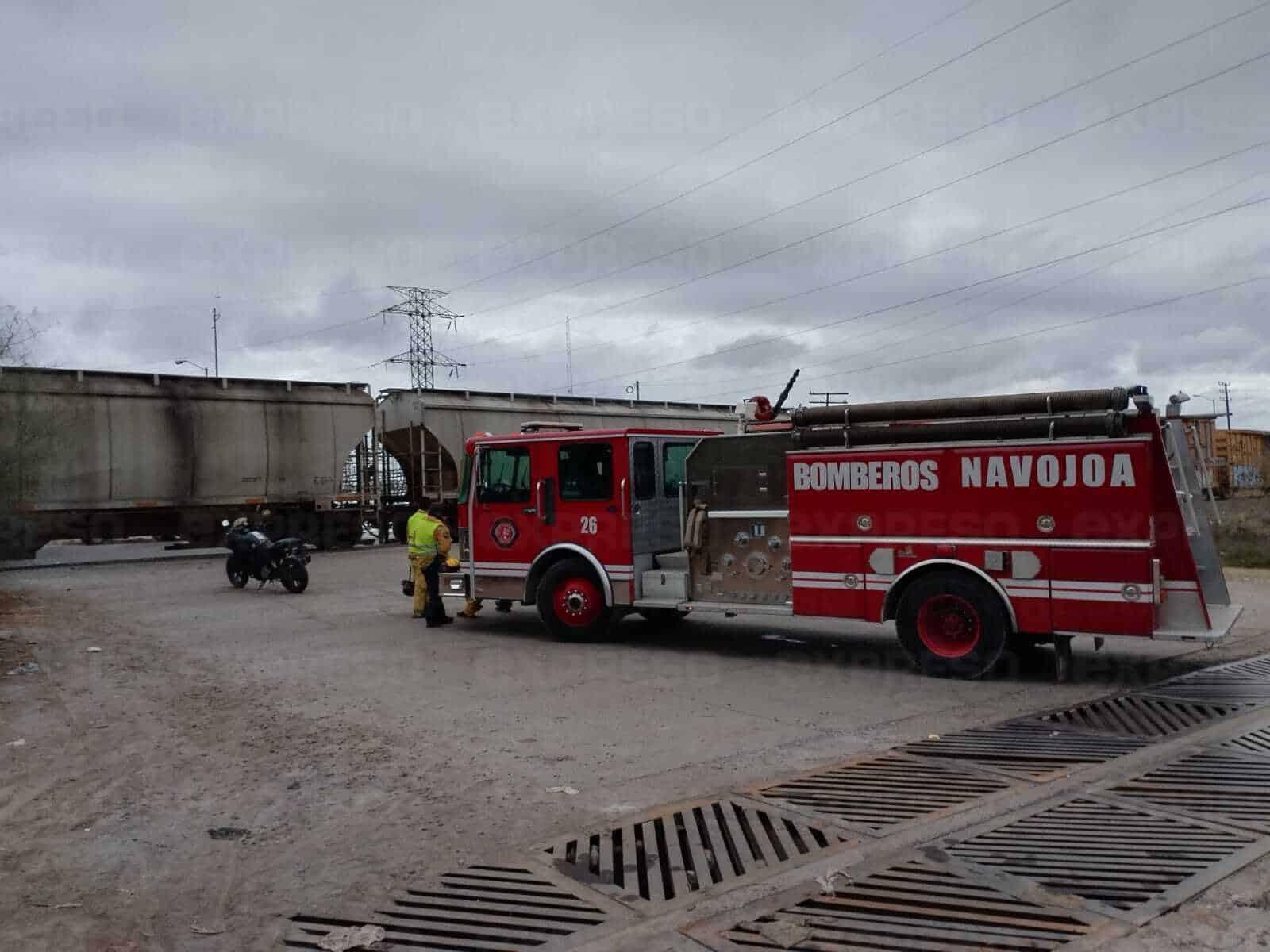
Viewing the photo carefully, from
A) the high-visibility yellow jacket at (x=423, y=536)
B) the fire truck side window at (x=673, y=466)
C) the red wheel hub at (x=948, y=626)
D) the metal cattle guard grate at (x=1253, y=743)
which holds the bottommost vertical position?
the metal cattle guard grate at (x=1253, y=743)

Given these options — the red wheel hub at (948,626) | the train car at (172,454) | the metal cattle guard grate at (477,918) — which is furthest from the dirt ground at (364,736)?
the train car at (172,454)

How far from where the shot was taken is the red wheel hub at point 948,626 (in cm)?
851

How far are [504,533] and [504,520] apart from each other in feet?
0.45

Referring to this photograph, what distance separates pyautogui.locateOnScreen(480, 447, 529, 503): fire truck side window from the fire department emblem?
0.79 ft

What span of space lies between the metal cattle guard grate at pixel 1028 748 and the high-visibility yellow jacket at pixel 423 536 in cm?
743

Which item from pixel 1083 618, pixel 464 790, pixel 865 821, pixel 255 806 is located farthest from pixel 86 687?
pixel 1083 618

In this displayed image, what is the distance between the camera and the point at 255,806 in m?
5.47

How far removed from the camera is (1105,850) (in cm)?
461

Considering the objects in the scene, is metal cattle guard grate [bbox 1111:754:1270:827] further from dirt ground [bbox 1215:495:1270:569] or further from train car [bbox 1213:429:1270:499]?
train car [bbox 1213:429:1270:499]

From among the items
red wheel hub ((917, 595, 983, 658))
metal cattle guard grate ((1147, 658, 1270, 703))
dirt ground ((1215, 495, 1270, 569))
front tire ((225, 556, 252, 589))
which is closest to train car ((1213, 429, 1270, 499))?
dirt ground ((1215, 495, 1270, 569))

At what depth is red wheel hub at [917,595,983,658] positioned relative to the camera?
27.9 ft

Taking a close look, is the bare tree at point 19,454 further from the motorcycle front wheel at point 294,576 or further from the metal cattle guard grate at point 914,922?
the metal cattle guard grate at point 914,922

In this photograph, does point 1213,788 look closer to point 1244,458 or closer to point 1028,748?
point 1028,748

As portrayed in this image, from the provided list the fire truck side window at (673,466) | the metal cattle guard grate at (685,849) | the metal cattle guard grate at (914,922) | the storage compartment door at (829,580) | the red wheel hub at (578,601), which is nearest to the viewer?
the metal cattle guard grate at (914,922)
